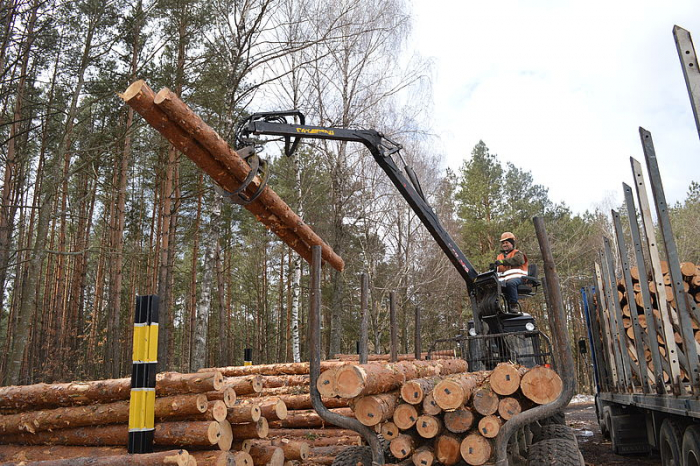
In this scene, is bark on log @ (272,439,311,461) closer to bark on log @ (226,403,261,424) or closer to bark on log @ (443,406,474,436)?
bark on log @ (226,403,261,424)

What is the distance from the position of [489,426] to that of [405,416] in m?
0.66

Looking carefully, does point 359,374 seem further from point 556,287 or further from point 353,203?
point 353,203

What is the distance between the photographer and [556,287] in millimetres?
3938

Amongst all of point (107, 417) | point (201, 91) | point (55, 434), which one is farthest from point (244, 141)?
point (201, 91)

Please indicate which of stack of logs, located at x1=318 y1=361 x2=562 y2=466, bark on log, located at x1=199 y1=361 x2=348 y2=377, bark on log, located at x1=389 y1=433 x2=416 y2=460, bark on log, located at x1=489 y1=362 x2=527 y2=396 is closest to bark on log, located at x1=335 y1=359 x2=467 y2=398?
stack of logs, located at x1=318 y1=361 x2=562 y2=466

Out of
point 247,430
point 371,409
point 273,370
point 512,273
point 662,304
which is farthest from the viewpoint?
point 273,370

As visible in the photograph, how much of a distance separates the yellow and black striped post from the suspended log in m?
2.73

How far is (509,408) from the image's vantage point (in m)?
3.90

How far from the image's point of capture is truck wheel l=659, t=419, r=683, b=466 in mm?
5017

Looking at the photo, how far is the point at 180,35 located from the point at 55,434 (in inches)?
561

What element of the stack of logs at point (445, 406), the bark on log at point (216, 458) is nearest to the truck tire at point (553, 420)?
the stack of logs at point (445, 406)

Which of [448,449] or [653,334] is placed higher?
[653,334]

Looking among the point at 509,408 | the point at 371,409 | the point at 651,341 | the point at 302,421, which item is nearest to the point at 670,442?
the point at 651,341

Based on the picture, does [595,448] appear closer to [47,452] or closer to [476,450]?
[476,450]
